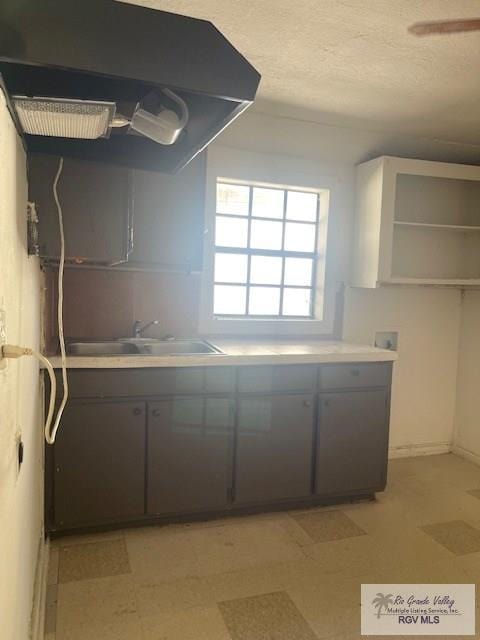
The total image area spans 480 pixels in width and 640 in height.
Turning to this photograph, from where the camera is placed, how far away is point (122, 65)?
3.01ft

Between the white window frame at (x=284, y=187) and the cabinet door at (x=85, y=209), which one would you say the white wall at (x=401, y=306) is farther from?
the cabinet door at (x=85, y=209)

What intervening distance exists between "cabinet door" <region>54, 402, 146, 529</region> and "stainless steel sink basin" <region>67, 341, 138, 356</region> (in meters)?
0.46

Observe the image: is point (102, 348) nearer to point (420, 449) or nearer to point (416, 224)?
point (416, 224)

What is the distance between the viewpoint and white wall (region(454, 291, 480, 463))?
12.3 ft

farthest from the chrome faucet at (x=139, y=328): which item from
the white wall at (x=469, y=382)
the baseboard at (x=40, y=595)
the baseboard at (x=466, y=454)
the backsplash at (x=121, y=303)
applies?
the baseboard at (x=466, y=454)

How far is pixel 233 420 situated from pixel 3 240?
6.22 feet

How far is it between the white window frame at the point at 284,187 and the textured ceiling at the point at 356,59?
0.35 metres

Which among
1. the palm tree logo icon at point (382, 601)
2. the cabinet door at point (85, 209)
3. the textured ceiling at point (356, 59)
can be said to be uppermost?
the textured ceiling at point (356, 59)

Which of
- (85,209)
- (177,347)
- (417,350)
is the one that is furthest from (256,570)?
(417,350)

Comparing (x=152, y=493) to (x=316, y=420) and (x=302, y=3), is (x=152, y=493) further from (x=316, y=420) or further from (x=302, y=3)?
(x=302, y=3)

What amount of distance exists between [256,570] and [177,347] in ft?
4.36

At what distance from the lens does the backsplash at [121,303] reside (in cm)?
281

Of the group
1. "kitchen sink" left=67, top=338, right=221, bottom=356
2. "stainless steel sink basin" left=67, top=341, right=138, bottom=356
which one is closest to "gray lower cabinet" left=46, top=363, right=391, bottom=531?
"kitchen sink" left=67, top=338, right=221, bottom=356

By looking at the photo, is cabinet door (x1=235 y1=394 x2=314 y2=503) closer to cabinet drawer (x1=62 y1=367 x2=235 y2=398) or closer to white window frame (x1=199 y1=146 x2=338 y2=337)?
cabinet drawer (x1=62 y1=367 x2=235 y2=398)
